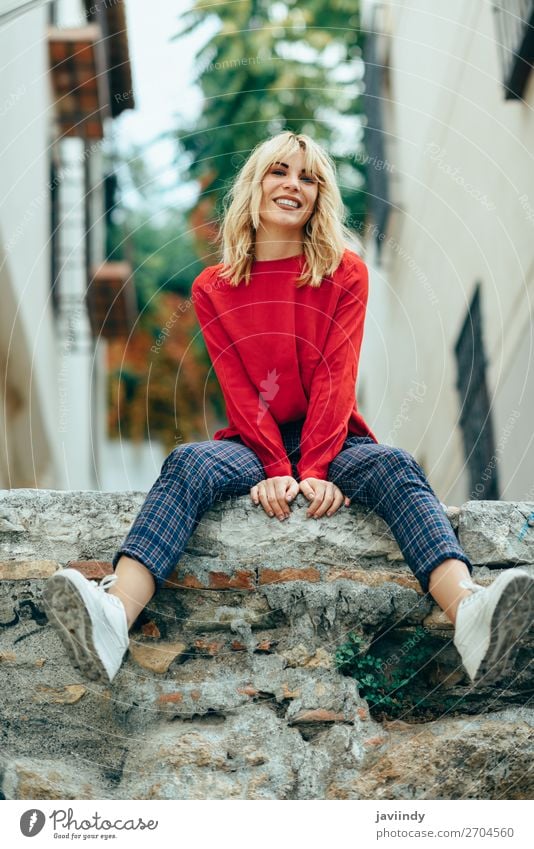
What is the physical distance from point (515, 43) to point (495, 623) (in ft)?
11.1

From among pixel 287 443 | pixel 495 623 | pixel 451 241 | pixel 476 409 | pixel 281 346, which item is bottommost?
pixel 476 409

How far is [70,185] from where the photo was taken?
8.39 m

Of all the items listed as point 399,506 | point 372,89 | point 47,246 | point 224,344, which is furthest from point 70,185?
point 399,506

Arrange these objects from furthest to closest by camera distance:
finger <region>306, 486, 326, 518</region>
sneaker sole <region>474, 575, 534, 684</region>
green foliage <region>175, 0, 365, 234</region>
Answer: green foliage <region>175, 0, 365, 234</region> < finger <region>306, 486, 326, 518</region> < sneaker sole <region>474, 575, 534, 684</region>

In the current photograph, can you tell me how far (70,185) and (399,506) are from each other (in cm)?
650

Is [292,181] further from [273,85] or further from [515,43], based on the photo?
[273,85]

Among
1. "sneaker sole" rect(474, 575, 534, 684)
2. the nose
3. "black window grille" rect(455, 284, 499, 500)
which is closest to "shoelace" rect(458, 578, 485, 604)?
"sneaker sole" rect(474, 575, 534, 684)

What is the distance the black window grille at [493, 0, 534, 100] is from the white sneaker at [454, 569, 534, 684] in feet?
10.1

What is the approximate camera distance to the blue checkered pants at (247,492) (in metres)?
2.42

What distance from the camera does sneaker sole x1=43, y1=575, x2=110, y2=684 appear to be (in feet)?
7.18

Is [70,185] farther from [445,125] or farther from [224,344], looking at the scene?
[224,344]

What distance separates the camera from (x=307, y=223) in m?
3.08

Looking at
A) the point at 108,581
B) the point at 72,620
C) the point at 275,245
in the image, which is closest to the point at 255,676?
the point at 108,581

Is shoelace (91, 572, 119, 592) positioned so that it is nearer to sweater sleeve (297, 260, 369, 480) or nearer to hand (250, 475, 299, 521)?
hand (250, 475, 299, 521)
